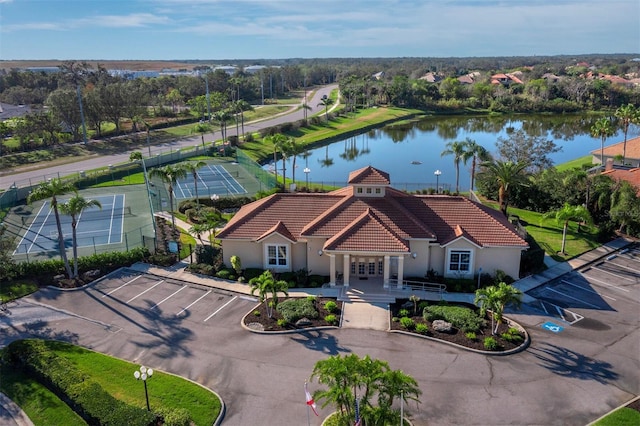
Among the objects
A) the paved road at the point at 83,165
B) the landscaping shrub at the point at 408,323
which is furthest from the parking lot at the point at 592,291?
the paved road at the point at 83,165

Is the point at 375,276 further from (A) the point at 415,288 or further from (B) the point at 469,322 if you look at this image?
(B) the point at 469,322

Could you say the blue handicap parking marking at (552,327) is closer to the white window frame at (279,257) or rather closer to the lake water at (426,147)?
the white window frame at (279,257)

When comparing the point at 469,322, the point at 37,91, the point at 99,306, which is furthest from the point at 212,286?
the point at 37,91

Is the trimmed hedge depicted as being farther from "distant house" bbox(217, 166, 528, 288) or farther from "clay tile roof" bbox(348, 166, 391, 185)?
"clay tile roof" bbox(348, 166, 391, 185)

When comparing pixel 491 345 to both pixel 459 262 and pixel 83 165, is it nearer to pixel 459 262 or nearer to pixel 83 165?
pixel 459 262

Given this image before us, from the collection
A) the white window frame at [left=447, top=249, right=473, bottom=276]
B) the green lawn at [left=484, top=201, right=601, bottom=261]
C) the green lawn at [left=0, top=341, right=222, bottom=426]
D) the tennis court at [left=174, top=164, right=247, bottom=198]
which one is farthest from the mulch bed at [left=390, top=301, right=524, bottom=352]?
the tennis court at [left=174, top=164, right=247, bottom=198]

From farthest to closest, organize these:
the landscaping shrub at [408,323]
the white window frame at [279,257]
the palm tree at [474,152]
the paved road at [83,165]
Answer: the paved road at [83,165], the palm tree at [474,152], the white window frame at [279,257], the landscaping shrub at [408,323]
